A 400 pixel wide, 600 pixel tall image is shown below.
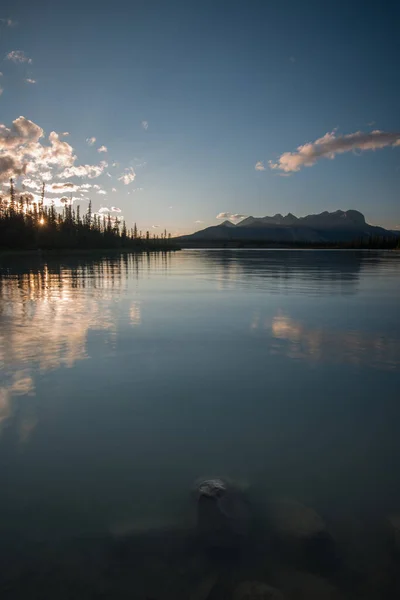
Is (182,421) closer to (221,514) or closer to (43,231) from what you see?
(221,514)

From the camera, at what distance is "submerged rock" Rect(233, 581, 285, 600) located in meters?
3.67

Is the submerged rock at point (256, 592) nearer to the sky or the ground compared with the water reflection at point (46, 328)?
nearer to the ground

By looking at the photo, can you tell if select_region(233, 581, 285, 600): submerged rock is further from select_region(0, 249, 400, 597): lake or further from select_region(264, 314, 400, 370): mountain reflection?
select_region(264, 314, 400, 370): mountain reflection

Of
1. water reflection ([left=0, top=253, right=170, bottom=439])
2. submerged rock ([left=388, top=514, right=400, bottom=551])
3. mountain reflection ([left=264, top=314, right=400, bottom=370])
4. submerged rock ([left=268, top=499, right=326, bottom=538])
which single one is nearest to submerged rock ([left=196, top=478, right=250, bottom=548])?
submerged rock ([left=268, top=499, right=326, bottom=538])

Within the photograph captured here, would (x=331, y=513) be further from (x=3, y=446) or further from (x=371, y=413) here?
(x=3, y=446)

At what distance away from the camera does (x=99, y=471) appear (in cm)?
562

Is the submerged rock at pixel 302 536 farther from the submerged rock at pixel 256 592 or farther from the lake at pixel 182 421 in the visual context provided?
the submerged rock at pixel 256 592

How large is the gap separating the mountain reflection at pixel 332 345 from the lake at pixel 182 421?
0.23 ft

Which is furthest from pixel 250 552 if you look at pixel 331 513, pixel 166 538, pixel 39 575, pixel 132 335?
pixel 132 335

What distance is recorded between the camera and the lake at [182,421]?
4969 mm

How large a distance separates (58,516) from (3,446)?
2217 millimetres

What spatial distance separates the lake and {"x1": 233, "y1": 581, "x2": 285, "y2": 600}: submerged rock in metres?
1.06

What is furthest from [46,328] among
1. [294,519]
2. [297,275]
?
[297,275]

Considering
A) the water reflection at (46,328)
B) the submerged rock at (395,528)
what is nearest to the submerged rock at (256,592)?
the submerged rock at (395,528)
